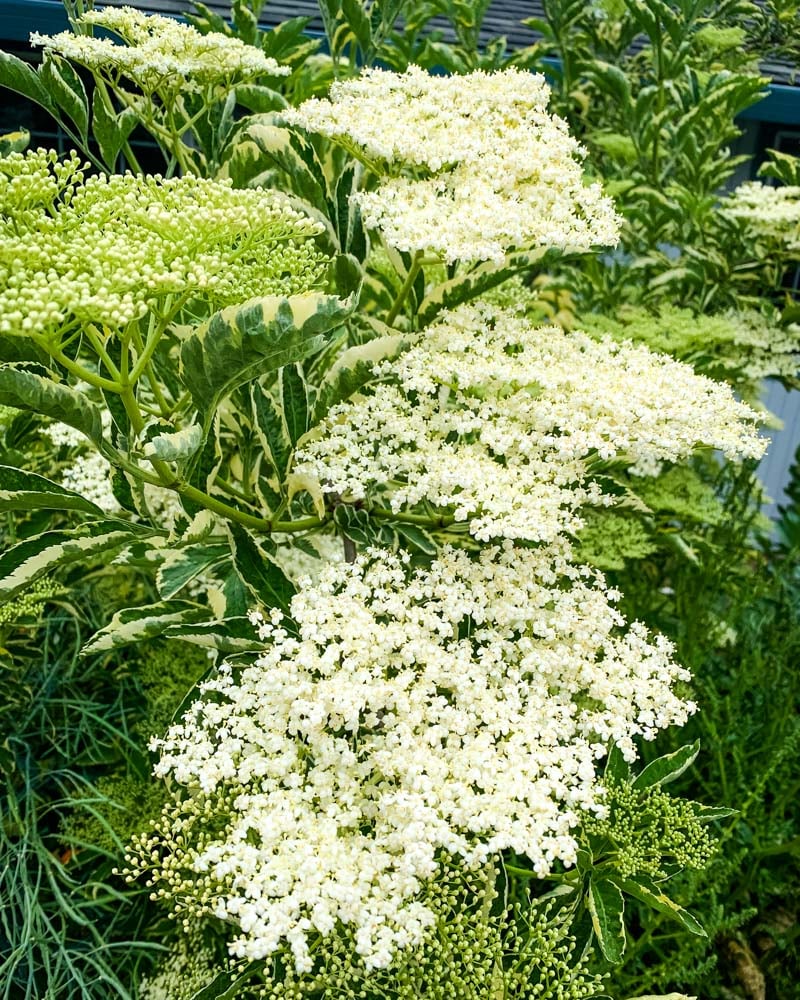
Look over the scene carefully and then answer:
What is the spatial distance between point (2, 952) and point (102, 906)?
174 mm

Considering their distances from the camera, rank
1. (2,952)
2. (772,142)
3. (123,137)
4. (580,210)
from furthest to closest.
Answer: (772,142) → (2,952) → (123,137) → (580,210)

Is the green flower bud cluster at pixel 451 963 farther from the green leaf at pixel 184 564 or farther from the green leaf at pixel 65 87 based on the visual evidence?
the green leaf at pixel 65 87

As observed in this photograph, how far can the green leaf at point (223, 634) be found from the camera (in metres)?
1.05

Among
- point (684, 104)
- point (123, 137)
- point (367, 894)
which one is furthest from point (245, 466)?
point (684, 104)

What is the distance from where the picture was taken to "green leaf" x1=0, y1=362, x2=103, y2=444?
0.79 metres

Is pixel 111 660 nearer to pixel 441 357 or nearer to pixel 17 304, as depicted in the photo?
Answer: pixel 441 357

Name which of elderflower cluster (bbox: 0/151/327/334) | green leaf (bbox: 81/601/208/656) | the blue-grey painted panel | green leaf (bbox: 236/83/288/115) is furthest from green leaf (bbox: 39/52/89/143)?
the blue-grey painted panel

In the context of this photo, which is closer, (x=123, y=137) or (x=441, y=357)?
(x=441, y=357)

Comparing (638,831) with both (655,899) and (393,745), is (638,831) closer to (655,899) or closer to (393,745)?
(655,899)

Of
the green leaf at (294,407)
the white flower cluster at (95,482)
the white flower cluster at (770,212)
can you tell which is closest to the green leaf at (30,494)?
the green leaf at (294,407)

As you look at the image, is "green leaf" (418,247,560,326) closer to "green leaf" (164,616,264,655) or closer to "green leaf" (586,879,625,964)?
"green leaf" (164,616,264,655)

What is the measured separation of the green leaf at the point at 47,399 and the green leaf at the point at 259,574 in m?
0.27

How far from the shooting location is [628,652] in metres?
1.04

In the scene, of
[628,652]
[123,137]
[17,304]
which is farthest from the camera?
[123,137]
